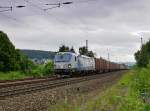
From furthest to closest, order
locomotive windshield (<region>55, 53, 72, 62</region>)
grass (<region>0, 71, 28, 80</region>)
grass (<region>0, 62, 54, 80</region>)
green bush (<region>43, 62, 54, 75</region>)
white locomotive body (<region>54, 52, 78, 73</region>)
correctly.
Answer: green bush (<region>43, 62, 54, 75</region>)
locomotive windshield (<region>55, 53, 72, 62</region>)
white locomotive body (<region>54, 52, 78, 73</region>)
grass (<region>0, 62, 54, 80</region>)
grass (<region>0, 71, 28, 80</region>)

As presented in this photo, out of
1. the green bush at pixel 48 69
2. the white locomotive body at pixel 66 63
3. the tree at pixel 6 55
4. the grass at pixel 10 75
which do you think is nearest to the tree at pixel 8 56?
the tree at pixel 6 55

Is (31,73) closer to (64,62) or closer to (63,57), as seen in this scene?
(63,57)

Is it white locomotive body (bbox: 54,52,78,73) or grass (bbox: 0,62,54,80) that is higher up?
white locomotive body (bbox: 54,52,78,73)

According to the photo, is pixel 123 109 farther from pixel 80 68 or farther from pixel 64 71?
pixel 80 68

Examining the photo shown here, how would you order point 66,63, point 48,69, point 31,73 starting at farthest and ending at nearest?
point 48,69 < point 31,73 < point 66,63

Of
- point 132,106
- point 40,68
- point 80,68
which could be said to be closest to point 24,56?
point 40,68

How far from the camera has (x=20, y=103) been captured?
56.3 ft

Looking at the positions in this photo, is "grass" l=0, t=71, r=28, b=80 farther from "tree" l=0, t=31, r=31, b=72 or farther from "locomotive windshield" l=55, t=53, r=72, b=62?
"locomotive windshield" l=55, t=53, r=72, b=62

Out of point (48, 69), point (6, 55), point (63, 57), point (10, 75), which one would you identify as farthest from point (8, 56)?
point (48, 69)

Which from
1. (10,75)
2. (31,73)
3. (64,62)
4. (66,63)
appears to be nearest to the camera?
(10,75)

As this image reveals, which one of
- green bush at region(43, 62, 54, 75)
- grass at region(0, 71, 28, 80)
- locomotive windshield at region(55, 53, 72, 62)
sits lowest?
Result: grass at region(0, 71, 28, 80)

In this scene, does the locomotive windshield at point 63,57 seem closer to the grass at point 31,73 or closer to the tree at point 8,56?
the grass at point 31,73

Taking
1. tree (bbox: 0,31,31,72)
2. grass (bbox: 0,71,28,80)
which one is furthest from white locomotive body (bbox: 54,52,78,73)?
tree (bbox: 0,31,31,72)

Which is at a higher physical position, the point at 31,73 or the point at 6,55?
the point at 6,55
